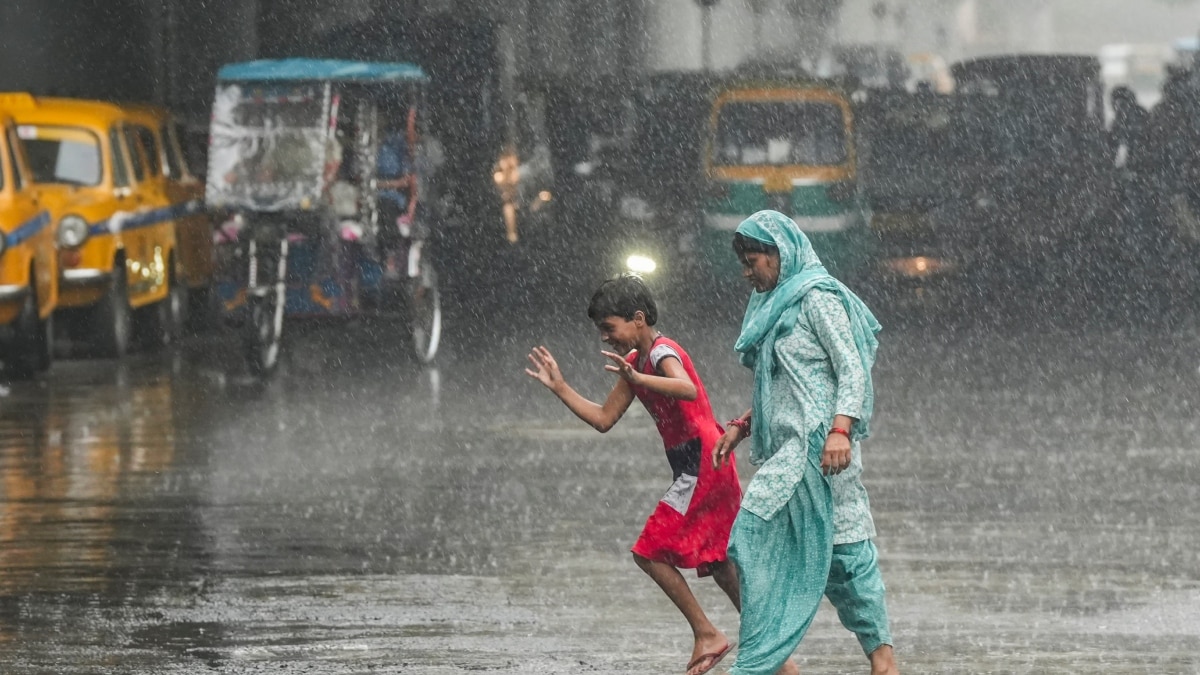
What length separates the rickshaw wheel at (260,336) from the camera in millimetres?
15289

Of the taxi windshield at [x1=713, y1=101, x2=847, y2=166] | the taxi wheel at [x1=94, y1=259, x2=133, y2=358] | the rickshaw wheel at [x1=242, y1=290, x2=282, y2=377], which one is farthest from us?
the taxi windshield at [x1=713, y1=101, x2=847, y2=166]

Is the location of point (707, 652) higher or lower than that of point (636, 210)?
higher

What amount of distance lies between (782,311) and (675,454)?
582 millimetres

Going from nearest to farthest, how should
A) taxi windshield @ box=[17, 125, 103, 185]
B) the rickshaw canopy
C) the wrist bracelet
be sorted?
the wrist bracelet
the rickshaw canopy
taxi windshield @ box=[17, 125, 103, 185]

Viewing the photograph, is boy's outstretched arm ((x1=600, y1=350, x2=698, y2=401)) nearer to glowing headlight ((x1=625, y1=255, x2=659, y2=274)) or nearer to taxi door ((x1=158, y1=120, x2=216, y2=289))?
glowing headlight ((x1=625, y1=255, x2=659, y2=274))

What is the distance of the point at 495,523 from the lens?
30.8ft

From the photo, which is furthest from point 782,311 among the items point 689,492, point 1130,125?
point 1130,125

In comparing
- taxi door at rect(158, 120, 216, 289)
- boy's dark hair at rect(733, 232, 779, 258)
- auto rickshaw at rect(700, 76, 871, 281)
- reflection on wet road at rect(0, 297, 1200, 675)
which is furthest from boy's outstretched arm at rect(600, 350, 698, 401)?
auto rickshaw at rect(700, 76, 871, 281)

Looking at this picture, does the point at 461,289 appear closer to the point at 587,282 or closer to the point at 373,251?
the point at 587,282

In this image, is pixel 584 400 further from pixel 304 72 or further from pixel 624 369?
pixel 304 72

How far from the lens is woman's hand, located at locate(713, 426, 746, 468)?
586cm

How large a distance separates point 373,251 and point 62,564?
28.4ft

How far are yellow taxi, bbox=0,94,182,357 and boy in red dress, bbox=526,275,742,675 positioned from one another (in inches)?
445

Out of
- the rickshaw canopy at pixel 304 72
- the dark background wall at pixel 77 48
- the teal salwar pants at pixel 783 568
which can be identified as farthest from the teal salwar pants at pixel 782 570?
the dark background wall at pixel 77 48
